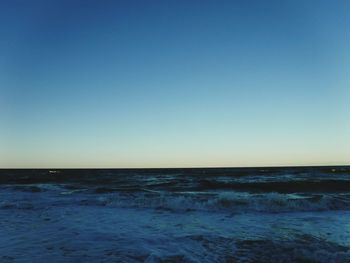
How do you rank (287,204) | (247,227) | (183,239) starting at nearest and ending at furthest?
(183,239) < (247,227) < (287,204)

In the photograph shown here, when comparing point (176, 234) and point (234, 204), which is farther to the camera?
point (234, 204)

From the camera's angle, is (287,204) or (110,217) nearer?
(110,217)

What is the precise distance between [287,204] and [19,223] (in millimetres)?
11380

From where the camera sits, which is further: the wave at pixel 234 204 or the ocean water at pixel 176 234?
the wave at pixel 234 204

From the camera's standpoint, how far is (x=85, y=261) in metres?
6.84

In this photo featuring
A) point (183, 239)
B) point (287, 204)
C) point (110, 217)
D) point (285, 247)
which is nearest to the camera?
point (285, 247)

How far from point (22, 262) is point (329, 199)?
49.5 feet

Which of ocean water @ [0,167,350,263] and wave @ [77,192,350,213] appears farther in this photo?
wave @ [77,192,350,213]

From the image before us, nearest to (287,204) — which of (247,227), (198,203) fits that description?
(198,203)

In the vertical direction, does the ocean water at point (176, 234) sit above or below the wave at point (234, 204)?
below

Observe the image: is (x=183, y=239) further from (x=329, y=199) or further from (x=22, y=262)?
(x=329, y=199)

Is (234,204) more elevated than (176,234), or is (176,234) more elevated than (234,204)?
(234,204)

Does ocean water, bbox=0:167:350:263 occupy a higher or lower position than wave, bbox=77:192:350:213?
lower

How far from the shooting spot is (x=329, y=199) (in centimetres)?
1758
